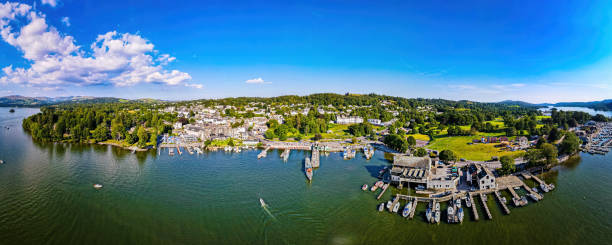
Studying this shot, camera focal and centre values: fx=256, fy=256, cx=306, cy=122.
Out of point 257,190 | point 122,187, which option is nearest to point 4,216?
point 122,187

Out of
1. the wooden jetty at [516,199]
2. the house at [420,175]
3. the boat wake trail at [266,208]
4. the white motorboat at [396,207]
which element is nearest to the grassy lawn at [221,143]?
the boat wake trail at [266,208]

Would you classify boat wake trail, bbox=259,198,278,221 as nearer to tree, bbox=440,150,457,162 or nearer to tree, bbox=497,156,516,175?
tree, bbox=440,150,457,162

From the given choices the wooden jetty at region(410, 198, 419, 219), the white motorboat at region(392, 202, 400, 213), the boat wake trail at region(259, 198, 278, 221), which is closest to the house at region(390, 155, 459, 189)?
the wooden jetty at region(410, 198, 419, 219)

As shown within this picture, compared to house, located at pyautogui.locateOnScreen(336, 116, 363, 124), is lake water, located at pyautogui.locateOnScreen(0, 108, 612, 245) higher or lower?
lower

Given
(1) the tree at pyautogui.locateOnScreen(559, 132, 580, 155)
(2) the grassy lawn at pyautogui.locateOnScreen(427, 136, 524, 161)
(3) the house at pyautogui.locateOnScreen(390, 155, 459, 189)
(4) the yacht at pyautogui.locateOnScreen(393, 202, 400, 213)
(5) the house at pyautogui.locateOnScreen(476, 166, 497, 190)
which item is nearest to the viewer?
(4) the yacht at pyautogui.locateOnScreen(393, 202, 400, 213)

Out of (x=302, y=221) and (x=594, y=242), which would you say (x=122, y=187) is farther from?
(x=594, y=242)

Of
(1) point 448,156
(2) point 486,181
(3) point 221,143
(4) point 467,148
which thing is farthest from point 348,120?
(2) point 486,181

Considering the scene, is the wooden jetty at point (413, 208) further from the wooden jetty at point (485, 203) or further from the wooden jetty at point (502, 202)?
the wooden jetty at point (502, 202)
